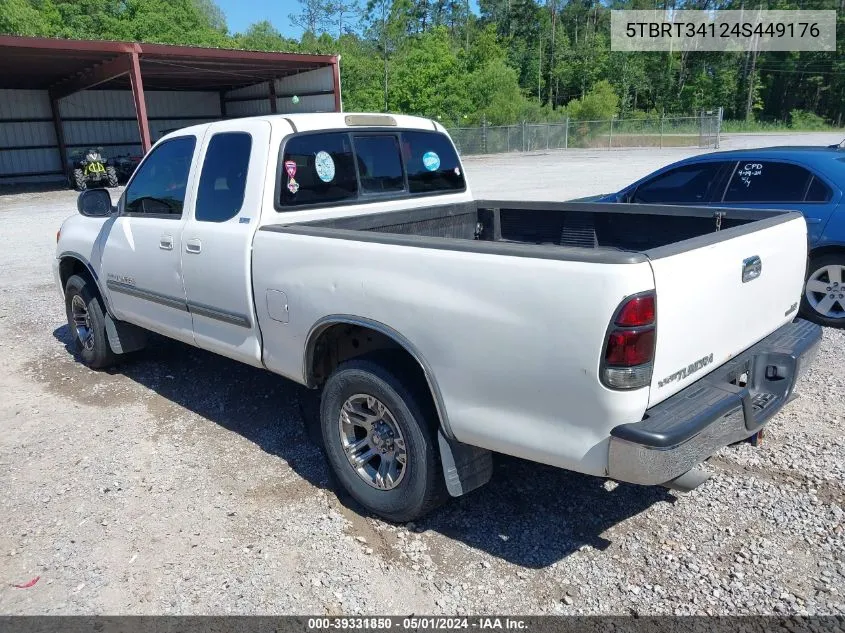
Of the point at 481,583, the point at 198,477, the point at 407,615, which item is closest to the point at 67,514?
the point at 198,477

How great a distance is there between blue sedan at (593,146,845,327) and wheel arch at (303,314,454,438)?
4.70 metres

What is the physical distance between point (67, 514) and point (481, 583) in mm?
2335

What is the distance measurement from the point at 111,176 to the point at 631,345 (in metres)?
29.2

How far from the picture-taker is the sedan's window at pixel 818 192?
6.24 meters

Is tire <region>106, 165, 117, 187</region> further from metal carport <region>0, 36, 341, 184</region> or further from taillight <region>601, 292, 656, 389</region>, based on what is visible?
taillight <region>601, 292, 656, 389</region>

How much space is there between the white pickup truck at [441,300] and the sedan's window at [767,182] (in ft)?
10.0

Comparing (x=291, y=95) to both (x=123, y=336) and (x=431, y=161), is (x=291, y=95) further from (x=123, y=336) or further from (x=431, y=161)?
(x=431, y=161)

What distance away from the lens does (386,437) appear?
134 inches

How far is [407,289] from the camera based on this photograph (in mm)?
2990

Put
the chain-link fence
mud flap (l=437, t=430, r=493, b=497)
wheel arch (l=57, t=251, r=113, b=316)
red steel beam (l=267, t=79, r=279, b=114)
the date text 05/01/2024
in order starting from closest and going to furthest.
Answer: the date text 05/01/2024 < mud flap (l=437, t=430, r=493, b=497) < wheel arch (l=57, t=251, r=113, b=316) < red steel beam (l=267, t=79, r=279, b=114) < the chain-link fence

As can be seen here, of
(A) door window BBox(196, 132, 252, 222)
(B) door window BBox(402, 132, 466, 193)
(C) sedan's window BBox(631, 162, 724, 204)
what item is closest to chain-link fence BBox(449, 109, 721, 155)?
(C) sedan's window BBox(631, 162, 724, 204)

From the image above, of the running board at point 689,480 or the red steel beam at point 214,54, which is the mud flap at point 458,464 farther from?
the red steel beam at point 214,54

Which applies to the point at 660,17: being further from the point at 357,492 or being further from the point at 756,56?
the point at 357,492

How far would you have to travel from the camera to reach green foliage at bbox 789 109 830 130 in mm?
62594
